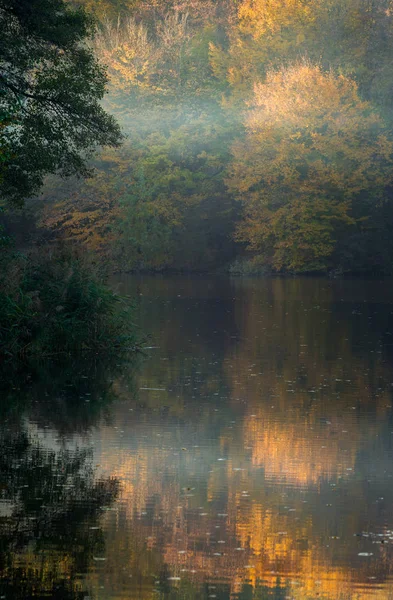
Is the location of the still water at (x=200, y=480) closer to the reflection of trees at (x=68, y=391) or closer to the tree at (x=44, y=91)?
the reflection of trees at (x=68, y=391)

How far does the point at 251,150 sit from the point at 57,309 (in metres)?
39.0

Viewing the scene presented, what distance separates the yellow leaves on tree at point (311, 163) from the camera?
54500 millimetres

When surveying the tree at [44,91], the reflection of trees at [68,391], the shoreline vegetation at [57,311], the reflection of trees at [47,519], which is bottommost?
the reflection of trees at [47,519]

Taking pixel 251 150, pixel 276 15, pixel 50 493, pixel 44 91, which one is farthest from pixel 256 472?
pixel 276 15

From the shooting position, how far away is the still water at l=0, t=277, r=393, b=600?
23.5 feet

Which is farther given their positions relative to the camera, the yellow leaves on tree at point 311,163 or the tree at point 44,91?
the yellow leaves on tree at point 311,163

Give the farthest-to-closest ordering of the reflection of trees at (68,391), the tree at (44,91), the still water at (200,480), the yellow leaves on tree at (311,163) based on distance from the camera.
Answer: the yellow leaves on tree at (311,163) < the tree at (44,91) < the reflection of trees at (68,391) < the still water at (200,480)

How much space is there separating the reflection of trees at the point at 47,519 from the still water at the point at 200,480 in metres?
0.02

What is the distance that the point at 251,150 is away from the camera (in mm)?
56594

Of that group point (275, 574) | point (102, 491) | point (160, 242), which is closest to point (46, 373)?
point (102, 491)

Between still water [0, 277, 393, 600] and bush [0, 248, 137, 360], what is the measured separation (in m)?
1.08

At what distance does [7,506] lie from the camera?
28.2 feet

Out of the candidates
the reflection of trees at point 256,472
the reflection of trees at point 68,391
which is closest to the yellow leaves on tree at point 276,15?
the reflection of trees at point 256,472

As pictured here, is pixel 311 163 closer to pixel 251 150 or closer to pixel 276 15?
pixel 251 150
